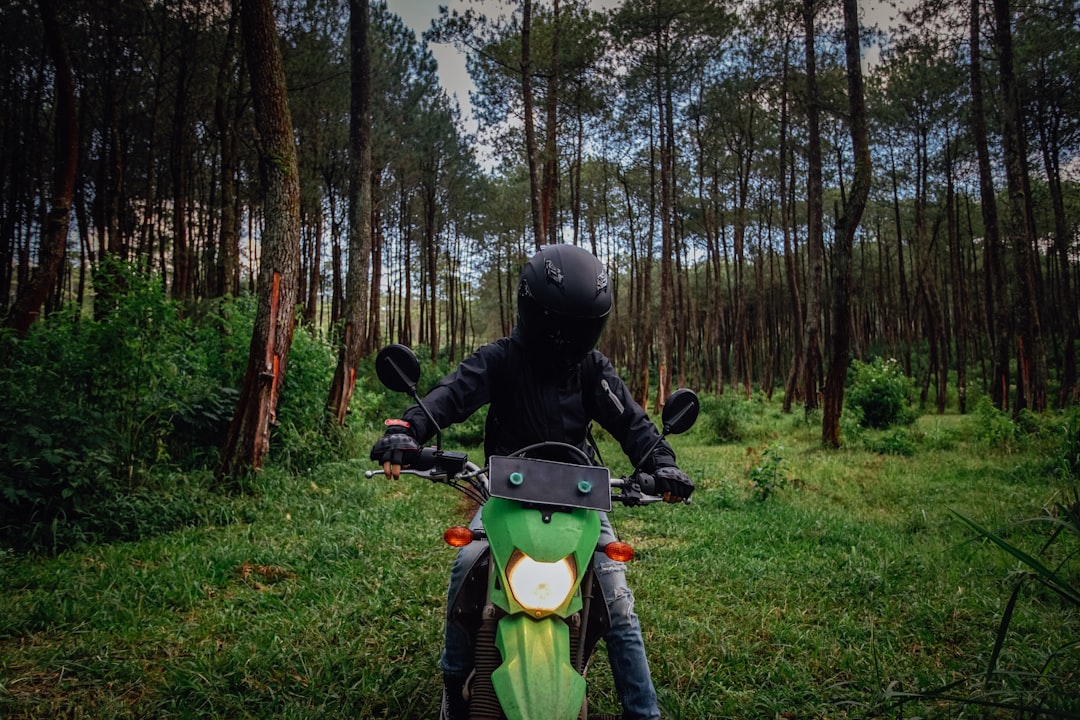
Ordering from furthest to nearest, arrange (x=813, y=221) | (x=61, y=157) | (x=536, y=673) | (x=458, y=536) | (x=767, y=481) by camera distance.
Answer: (x=813, y=221), (x=61, y=157), (x=767, y=481), (x=458, y=536), (x=536, y=673)

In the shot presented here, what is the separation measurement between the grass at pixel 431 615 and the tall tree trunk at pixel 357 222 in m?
2.86

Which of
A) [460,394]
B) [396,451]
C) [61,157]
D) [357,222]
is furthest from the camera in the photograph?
[357,222]

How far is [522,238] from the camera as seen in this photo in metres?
33.6

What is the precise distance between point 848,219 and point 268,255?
8.81m

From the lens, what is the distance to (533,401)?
8.46 feet

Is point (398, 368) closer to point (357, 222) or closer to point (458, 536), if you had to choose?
point (458, 536)

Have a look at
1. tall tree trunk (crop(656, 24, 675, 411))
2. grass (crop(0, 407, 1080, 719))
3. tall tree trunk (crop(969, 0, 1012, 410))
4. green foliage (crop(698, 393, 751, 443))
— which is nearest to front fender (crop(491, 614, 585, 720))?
grass (crop(0, 407, 1080, 719))

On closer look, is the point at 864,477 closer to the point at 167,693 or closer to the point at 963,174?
the point at 167,693

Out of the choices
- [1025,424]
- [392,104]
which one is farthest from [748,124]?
[1025,424]

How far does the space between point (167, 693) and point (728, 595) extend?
133 inches

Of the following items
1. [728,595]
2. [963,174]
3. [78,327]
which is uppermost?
[963,174]

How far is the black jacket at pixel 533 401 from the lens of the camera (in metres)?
2.53

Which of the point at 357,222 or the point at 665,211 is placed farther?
the point at 665,211

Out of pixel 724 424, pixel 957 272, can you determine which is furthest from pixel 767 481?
pixel 957 272
